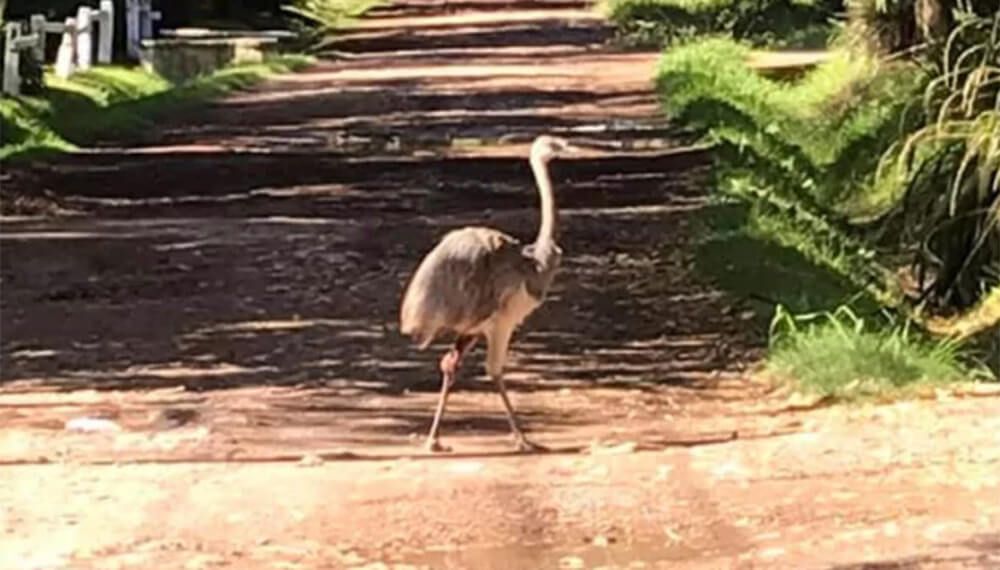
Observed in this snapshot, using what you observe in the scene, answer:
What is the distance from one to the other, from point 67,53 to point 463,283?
22.1 m

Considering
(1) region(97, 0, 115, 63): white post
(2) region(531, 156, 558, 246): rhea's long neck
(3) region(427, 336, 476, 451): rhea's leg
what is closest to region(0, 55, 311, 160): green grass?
(1) region(97, 0, 115, 63): white post

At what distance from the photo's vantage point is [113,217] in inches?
838

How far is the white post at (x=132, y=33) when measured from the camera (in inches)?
1474

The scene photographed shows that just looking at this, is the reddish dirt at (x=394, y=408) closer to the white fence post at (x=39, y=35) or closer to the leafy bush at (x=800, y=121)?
the leafy bush at (x=800, y=121)

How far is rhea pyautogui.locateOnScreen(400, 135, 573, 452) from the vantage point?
11023 mm

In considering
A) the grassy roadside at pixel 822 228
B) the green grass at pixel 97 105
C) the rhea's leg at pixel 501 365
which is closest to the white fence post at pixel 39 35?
the green grass at pixel 97 105

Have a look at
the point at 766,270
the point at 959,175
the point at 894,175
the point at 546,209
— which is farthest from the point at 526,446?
the point at 894,175

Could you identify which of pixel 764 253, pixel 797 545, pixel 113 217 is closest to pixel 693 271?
pixel 764 253

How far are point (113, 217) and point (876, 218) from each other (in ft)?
19.3

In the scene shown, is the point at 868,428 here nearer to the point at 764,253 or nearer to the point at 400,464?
the point at 400,464

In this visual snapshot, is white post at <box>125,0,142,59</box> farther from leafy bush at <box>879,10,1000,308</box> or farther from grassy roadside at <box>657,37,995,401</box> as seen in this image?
leafy bush at <box>879,10,1000,308</box>

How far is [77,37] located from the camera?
109 feet

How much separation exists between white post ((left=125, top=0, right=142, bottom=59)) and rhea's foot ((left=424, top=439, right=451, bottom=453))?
26585 mm

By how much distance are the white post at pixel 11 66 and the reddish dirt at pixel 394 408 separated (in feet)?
11.2
